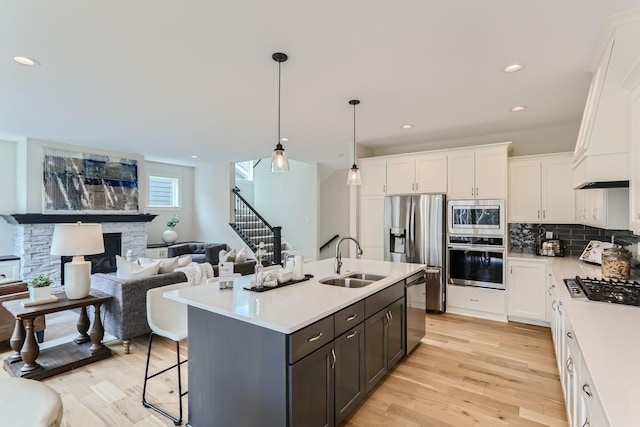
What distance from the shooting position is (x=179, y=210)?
785 cm

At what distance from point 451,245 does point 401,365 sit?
2061 millimetres

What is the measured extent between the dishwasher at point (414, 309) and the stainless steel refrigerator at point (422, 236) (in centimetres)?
120

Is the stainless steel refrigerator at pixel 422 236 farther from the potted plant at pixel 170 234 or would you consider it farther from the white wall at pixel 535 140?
the potted plant at pixel 170 234

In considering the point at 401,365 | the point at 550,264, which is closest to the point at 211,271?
the point at 401,365

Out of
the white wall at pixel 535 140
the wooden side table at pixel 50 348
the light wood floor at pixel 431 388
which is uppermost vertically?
the white wall at pixel 535 140

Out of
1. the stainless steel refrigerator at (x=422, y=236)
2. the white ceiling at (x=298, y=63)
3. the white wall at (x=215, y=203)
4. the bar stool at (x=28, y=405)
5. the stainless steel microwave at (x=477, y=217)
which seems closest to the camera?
the bar stool at (x=28, y=405)

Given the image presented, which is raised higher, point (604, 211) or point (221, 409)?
point (604, 211)

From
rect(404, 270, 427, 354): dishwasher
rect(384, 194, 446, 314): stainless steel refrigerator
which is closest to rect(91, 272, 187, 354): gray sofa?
rect(404, 270, 427, 354): dishwasher

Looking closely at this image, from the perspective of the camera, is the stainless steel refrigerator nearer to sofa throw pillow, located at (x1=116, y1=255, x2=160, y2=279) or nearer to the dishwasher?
the dishwasher

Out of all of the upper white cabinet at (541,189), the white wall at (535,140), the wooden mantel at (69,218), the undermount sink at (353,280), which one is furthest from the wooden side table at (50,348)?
the white wall at (535,140)

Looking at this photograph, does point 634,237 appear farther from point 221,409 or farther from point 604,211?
point 221,409

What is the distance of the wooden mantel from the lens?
5.07 meters

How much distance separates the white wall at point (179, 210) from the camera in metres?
7.33

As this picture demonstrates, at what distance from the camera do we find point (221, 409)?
1894mm
